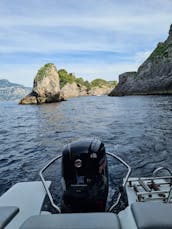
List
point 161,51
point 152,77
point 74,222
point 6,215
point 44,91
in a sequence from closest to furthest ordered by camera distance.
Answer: point 74,222 < point 6,215 < point 44,91 < point 152,77 < point 161,51

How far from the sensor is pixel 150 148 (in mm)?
11617

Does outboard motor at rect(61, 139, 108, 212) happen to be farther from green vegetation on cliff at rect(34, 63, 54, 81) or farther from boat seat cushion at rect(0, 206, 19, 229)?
green vegetation on cliff at rect(34, 63, 54, 81)

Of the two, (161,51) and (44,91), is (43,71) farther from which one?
(161,51)

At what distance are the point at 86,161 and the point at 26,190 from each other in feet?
4.48

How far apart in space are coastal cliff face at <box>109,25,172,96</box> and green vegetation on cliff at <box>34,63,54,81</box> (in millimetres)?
32413

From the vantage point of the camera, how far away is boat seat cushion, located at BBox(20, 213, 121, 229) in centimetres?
235

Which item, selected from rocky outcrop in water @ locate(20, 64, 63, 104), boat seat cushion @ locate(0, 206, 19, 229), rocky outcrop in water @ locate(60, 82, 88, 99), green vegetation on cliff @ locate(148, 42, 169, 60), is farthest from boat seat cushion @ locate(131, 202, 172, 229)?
rocky outcrop in water @ locate(60, 82, 88, 99)

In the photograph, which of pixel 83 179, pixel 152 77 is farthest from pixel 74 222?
pixel 152 77

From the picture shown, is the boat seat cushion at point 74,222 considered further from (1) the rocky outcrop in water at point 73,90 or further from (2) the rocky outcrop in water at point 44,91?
(1) the rocky outcrop in water at point 73,90

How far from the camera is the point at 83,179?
408 centimetres

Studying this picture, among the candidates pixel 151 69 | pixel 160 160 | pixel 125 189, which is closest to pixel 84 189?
pixel 125 189

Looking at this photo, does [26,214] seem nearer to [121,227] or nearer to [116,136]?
[121,227]

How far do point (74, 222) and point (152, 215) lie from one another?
2.44ft

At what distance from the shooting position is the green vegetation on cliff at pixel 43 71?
288 ft
